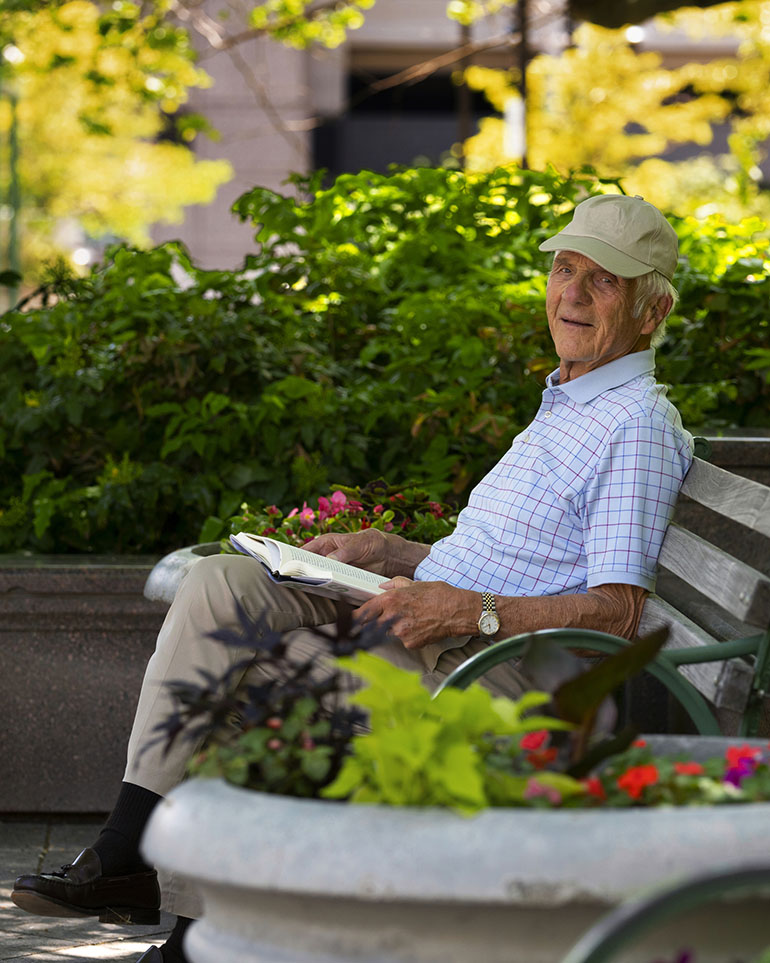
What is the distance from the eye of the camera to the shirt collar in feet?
10.2

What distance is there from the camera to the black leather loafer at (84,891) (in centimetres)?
267

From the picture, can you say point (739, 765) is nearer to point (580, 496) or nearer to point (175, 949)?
point (580, 496)

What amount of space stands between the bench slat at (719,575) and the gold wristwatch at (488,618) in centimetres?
38

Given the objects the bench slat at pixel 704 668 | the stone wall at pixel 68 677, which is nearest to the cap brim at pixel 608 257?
the bench slat at pixel 704 668

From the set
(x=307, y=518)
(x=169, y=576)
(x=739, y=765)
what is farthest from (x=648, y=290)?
(x=739, y=765)

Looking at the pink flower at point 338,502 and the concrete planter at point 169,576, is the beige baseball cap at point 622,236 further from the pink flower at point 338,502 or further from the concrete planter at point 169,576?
the concrete planter at point 169,576

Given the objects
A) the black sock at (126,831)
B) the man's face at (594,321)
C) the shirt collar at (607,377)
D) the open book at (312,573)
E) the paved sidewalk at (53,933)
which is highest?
the man's face at (594,321)

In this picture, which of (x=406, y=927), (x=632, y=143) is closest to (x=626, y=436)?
(x=406, y=927)

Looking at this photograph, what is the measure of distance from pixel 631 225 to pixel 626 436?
52cm

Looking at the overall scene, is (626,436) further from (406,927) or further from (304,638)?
(406,927)

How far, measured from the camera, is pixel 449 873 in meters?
1.45

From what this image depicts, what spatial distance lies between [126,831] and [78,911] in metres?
0.19

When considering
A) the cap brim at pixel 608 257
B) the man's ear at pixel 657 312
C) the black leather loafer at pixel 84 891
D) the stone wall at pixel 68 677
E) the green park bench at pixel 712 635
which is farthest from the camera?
the stone wall at pixel 68 677

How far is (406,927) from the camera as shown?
1.51 meters
